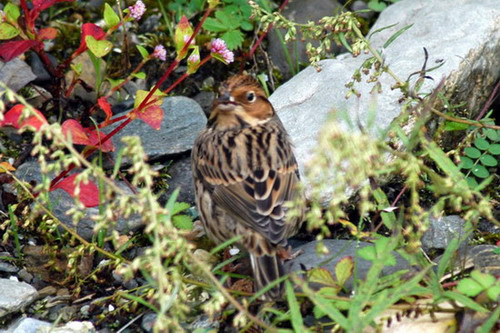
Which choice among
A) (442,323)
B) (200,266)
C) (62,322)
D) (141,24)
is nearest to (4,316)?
(62,322)

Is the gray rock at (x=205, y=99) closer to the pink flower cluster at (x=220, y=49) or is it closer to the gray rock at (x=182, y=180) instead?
the gray rock at (x=182, y=180)

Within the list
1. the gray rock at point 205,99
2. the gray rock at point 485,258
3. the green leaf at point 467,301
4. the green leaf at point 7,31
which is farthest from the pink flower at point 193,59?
the green leaf at point 467,301

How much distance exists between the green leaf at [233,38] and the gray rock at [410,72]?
19.2 inches

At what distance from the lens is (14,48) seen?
5.31 metres

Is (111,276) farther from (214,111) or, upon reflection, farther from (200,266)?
(200,266)

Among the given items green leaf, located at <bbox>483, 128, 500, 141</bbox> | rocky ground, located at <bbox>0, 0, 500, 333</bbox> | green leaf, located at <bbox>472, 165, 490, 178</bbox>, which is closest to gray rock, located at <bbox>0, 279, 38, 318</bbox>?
rocky ground, located at <bbox>0, 0, 500, 333</bbox>

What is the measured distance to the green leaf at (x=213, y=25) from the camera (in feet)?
21.0

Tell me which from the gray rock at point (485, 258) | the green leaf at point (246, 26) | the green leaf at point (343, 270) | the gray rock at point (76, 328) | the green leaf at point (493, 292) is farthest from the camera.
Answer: the green leaf at point (246, 26)

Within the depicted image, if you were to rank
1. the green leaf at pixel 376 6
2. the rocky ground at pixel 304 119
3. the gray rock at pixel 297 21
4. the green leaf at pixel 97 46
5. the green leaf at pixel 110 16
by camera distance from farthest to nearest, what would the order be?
1. the green leaf at pixel 376 6
2. the gray rock at pixel 297 21
3. the green leaf at pixel 110 16
4. the green leaf at pixel 97 46
5. the rocky ground at pixel 304 119

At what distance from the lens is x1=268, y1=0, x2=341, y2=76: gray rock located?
6.92 metres

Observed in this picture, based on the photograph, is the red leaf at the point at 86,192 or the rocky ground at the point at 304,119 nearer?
the rocky ground at the point at 304,119

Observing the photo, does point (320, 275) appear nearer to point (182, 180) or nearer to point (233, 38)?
point (182, 180)

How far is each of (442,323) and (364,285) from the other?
1.86 ft

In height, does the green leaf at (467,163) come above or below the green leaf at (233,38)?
below
